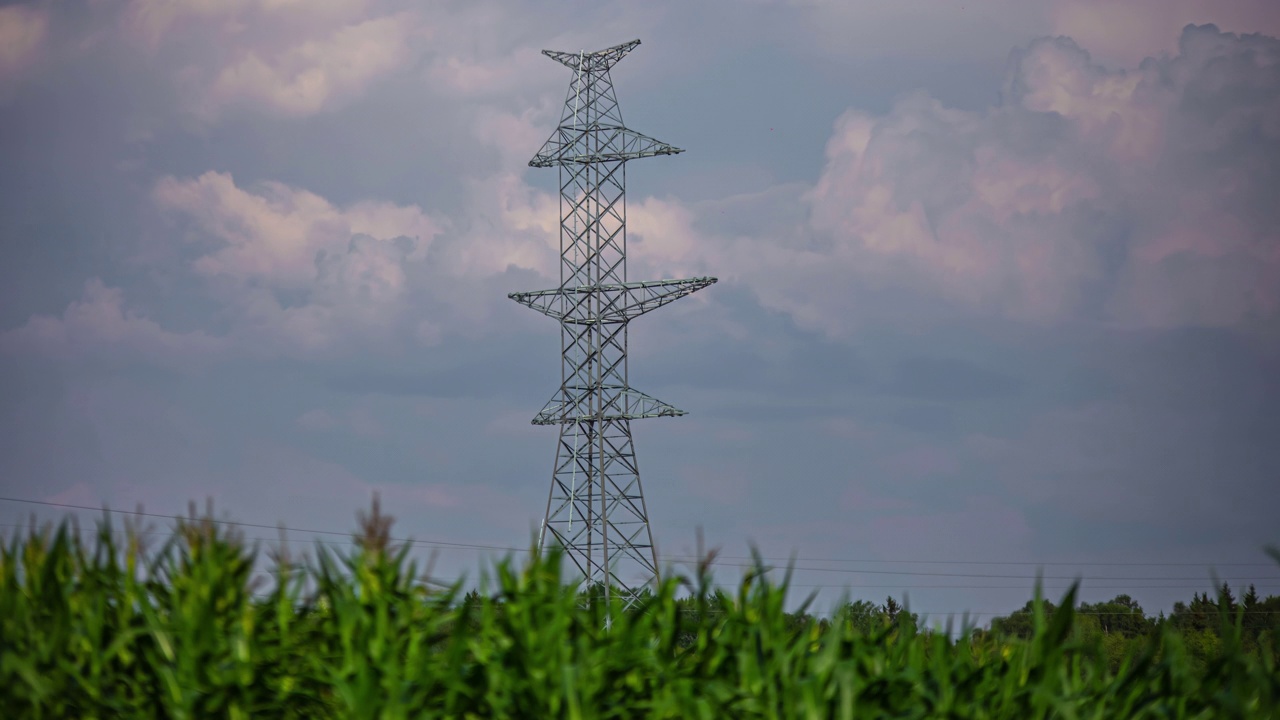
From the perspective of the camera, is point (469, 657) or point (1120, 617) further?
point (1120, 617)

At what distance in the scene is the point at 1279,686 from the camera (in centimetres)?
566

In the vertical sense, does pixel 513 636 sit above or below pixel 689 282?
below

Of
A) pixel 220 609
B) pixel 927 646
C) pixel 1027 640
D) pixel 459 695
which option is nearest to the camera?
pixel 459 695

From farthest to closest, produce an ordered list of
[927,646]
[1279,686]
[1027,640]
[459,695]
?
[927,646] → [1027,640] → [459,695] → [1279,686]

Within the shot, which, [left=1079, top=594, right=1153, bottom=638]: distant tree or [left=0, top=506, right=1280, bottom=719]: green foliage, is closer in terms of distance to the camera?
[left=0, top=506, right=1280, bottom=719]: green foliage

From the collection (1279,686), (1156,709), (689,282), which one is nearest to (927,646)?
(1156,709)

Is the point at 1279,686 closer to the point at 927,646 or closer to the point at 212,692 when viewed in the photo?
the point at 927,646

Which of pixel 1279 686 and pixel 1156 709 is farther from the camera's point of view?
pixel 1156 709

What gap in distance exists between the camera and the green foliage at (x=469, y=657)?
587 centimetres

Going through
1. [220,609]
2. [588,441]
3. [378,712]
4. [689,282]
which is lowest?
[378,712]

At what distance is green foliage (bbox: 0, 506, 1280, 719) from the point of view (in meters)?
5.87

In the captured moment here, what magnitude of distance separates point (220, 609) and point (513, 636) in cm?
158

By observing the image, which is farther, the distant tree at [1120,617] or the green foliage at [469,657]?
the distant tree at [1120,617]

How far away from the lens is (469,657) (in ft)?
22.6
